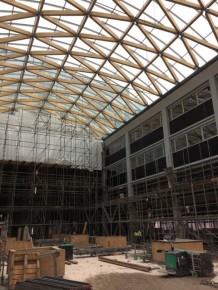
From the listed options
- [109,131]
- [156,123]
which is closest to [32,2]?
[156,123]

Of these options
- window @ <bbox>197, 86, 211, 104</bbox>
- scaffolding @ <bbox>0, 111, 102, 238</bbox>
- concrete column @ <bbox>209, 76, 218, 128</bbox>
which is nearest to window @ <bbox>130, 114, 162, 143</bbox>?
window @ <bbox>197, 86, 211, 104</bbox>

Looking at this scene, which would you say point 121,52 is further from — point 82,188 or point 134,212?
point 82,188

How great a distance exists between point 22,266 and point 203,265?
7532 millimetres

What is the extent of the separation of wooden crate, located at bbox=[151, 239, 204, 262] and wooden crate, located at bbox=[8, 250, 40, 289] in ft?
22.4

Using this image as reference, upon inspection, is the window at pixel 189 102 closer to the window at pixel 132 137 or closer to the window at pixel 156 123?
the window at pixel 156 123

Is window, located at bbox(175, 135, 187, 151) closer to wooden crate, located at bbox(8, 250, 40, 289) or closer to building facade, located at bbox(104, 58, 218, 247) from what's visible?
building facade, located at bbox(104, 58, 218, 247)

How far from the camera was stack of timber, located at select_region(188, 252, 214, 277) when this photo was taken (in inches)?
459

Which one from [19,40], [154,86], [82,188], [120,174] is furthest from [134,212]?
[19,40]

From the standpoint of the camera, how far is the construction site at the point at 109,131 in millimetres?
18297

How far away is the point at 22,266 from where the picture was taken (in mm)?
11102

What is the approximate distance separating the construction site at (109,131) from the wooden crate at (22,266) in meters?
0.06

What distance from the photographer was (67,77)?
27672 mm

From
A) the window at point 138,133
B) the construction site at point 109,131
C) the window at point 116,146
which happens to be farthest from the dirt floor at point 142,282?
the window at point 116,146

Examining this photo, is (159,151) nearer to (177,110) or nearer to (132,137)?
(177,110)
